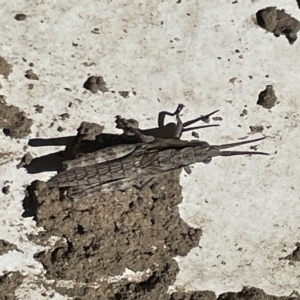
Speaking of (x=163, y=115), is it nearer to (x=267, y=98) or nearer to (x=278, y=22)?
(x=267, y=98)

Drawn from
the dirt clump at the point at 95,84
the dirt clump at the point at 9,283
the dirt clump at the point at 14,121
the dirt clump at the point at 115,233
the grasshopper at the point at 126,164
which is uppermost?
the dirt clump at the point at 95,84

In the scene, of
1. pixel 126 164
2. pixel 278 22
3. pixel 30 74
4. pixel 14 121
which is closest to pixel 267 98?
pixel 278 22

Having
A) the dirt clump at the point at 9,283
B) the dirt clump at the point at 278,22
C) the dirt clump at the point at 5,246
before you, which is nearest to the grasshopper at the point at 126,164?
the dirt clump at the point at 5,246

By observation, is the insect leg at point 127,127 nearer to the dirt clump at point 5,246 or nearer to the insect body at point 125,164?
the insect body at point 125,164

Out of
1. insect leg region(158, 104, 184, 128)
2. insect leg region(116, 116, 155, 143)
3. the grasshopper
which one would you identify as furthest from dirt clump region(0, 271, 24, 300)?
insect leg region(158, 104, 184, 128)

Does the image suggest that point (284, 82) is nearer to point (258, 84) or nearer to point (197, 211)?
point (258, 84)

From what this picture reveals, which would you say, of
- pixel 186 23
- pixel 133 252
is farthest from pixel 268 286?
pixel 186 23
